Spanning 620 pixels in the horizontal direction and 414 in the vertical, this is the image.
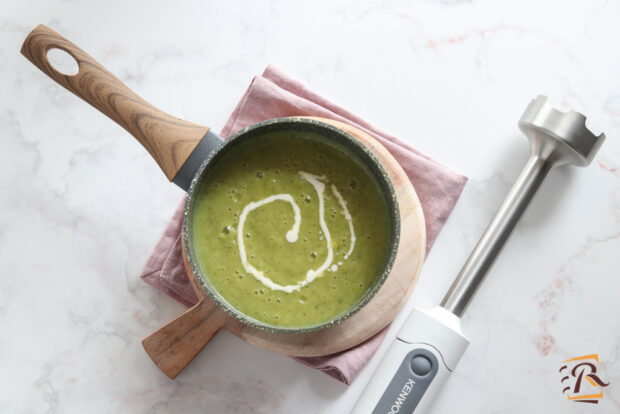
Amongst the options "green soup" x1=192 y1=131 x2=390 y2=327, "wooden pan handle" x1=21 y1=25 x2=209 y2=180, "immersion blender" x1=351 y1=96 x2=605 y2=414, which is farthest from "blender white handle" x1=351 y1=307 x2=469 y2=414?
"wooden pan handle" x1=21 y1=25 x2=209 y2=180

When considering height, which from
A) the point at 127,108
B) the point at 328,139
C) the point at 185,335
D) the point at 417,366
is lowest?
the point at 185,335

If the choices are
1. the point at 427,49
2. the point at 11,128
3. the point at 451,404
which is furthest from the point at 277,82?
the point at 451,404

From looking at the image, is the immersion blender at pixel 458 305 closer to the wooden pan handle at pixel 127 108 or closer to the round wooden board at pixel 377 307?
the round wooden board at pixel 377 307

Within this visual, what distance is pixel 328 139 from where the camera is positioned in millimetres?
1133

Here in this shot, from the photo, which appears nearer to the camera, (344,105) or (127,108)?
(127,108)

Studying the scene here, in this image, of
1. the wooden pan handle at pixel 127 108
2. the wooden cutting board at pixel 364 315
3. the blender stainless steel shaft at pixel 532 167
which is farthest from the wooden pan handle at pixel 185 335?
the blender stainless steel shaft at pixel 532 167

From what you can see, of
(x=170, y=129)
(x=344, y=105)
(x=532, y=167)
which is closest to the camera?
(x=170, y=129)

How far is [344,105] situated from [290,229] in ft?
1.19

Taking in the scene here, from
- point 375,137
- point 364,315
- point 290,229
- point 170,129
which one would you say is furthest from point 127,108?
point 364,315

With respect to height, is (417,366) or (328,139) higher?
(328,139)

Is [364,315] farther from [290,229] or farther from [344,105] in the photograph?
[344,105]

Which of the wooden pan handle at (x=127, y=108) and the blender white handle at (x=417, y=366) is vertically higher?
the wooden pan handle at (x=127, y=108)

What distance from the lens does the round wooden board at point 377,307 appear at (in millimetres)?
1187

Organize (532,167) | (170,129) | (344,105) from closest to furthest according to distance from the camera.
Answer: (170,129)
(532,167)
(344,105)
